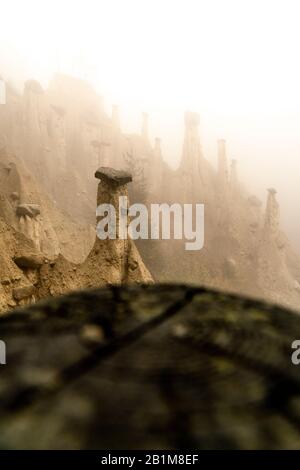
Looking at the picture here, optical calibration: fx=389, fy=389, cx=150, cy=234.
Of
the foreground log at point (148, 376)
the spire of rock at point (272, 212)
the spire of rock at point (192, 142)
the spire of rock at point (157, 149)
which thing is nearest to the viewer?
the foreground log at point (148, 376)

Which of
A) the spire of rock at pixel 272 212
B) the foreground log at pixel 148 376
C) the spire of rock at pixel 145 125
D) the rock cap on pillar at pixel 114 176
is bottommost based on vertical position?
the spire of rock at pixel 272 212

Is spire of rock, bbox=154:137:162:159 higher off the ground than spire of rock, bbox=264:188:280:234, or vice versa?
spire of rock, bbox=154:137:162:159

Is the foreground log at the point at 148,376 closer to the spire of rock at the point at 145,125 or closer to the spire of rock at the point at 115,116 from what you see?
the spire of rock at the point at 115,116

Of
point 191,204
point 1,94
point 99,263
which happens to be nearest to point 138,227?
point 191,204

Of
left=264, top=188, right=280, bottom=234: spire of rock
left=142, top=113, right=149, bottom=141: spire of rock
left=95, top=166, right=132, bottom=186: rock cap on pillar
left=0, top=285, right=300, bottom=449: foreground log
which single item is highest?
left=142, top=113, right=149, bottom=141: spire of rock

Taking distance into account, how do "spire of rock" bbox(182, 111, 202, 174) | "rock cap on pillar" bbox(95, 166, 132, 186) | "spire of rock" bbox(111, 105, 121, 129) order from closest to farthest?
"rock cap on pillar" bbox(95, 166, 132, 186)
"spire of rock" bbox(182, 111, 202, 174)
"spire of rock" bbox(111, 105, 121, 129)

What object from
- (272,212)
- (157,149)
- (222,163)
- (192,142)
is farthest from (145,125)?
(272,212)

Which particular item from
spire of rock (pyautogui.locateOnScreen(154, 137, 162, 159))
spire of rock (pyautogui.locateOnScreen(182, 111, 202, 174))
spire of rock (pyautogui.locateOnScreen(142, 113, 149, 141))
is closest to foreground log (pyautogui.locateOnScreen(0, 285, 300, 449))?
spire of rock (pyautogui.locateOnScreen(182, 111, 202, 174))

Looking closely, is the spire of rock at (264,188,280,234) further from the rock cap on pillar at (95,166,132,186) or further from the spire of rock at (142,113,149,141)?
the rock cap on pillar at (95,166,132,186)

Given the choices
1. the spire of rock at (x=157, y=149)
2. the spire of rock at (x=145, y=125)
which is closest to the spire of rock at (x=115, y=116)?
the spire of rock at (x=145, y=125)

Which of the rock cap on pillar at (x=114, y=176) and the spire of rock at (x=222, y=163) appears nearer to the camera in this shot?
the rock cap on pillar at (x=114, y=176)

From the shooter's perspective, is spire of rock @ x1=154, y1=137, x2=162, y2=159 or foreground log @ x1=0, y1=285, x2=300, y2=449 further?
spire of rock @ x1=154, y1=137, x2=162, y2=159

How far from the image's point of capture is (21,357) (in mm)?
726

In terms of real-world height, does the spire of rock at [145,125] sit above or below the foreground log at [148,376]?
above
